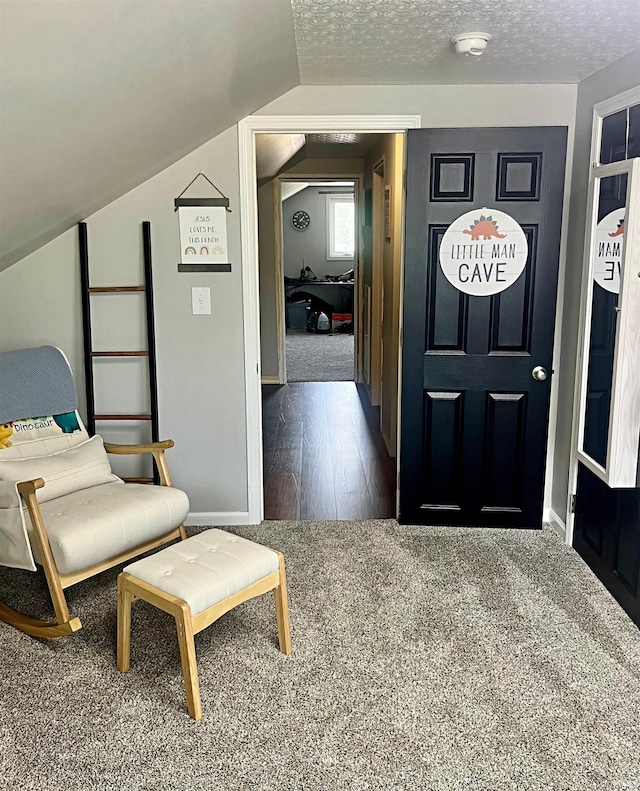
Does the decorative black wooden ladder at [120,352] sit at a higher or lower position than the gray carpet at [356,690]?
higher

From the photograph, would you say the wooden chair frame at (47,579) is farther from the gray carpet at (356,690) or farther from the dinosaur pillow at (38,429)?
the dinosaur pillow at (38,429)

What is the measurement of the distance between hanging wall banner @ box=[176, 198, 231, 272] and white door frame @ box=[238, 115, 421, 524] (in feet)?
0.33

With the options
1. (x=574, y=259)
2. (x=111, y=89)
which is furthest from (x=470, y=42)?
(x=111, y=89)

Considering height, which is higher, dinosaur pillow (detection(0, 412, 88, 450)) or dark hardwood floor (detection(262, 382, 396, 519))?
dinosaur pillow (detection(0, 412, 88, 450))

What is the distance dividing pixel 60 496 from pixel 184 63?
6.05 ft

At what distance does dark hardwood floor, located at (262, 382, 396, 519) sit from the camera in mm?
4094

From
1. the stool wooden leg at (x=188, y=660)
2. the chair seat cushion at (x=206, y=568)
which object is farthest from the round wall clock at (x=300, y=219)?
the stool wooden leg at (x=188, y=660)

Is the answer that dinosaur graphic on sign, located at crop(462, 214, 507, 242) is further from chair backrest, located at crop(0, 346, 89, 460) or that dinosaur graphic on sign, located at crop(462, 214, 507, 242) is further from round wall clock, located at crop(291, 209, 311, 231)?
round wall clock, located at crop(291, 209, 311, 231)

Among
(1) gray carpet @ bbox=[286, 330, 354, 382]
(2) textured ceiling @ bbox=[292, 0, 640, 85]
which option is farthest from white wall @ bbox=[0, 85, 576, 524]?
(1) gray carpet @ bbox=[286, 330, 354, 382]

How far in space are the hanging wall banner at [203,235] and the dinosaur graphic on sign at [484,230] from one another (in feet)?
3.97

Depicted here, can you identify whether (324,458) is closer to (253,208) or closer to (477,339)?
(477,339)

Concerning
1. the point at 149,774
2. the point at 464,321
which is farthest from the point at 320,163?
the point at 149,774

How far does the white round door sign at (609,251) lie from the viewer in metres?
2.90

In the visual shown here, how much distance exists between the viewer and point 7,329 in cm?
361
